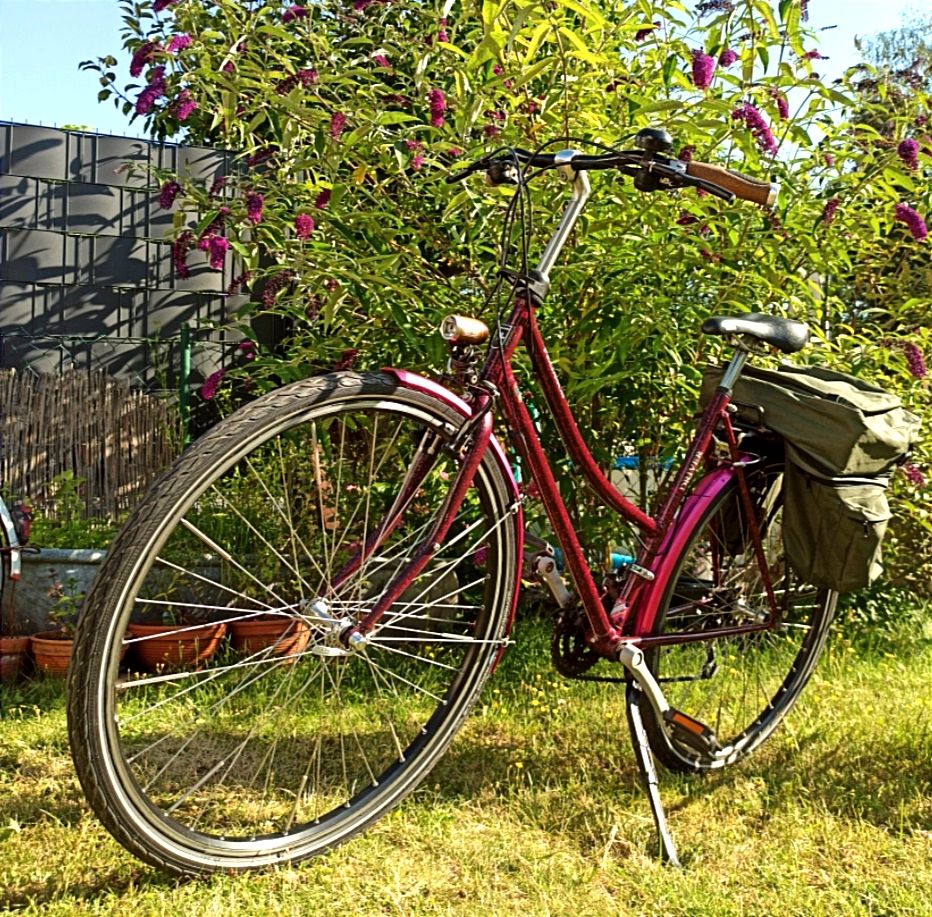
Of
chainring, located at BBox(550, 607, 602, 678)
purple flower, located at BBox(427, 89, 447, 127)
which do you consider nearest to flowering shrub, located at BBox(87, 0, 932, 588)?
purple flower, located at BBox(427, 89, 447, 127)

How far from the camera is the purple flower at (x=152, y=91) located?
2.90 meters

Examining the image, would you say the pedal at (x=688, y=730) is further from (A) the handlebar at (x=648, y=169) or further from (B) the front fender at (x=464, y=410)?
(A) the handlebar at (x=648, y=169)

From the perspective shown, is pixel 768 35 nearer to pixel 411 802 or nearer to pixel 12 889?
pixel 411 802

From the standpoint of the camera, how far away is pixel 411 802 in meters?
2.39

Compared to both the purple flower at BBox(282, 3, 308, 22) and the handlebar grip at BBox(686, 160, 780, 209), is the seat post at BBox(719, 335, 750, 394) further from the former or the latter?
the purple flower at BBox(282, 3, 308, 22)

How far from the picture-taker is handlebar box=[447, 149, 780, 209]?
2080mm

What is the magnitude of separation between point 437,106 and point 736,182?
3.04ft

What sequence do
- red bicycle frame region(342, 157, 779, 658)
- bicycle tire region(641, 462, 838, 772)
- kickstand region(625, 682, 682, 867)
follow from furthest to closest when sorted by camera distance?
bicycle tire region(641, 462, 838, 772) → kickstand region(625, 682, 682, 867) → red bicycle frame region(342, 157, 779, 658)

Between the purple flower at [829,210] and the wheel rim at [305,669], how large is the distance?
4.08ft

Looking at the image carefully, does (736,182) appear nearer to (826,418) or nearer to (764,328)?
(764,328)

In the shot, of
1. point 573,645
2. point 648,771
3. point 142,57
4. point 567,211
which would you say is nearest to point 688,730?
point 648,771

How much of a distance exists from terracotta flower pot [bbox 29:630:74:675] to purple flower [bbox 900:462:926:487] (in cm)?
273

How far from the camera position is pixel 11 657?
3.55 metres

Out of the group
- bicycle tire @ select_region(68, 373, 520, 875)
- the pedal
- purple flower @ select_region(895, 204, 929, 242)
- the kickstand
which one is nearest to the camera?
bicycle tire @ select_region(68, 373, 520, 875)
